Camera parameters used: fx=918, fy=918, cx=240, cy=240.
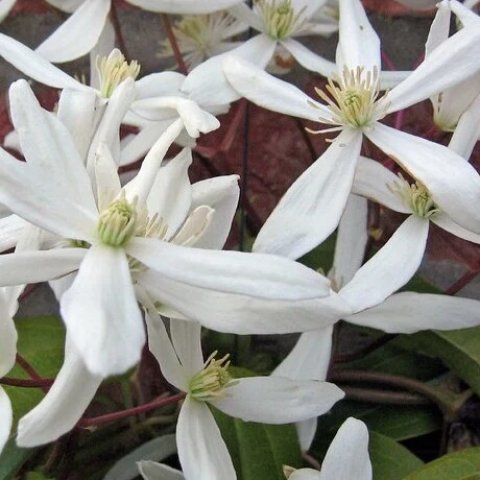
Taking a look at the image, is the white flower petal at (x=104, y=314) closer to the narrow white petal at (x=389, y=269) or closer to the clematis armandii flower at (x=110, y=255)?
the clematis armandii flower at (x=110, y=255)

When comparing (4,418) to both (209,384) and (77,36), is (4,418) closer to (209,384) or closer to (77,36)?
(209,384)

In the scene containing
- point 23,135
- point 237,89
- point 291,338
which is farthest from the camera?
point 291,338

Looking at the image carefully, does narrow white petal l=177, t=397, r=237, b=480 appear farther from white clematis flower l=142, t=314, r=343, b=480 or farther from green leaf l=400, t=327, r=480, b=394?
green leaf l=400, t=327, r=480, b=394

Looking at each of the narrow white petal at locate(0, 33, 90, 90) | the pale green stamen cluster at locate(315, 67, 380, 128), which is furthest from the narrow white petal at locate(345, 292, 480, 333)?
the narrow white petal at locate(0, 33, 90, 90)

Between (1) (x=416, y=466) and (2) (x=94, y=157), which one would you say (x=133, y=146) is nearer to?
(2) (x=94, y=157)

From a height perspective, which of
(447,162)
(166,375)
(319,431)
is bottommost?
(319,431)

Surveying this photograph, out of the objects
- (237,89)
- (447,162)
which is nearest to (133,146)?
(237,89)

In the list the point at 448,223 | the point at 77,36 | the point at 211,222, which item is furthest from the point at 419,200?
the point at 77,36
